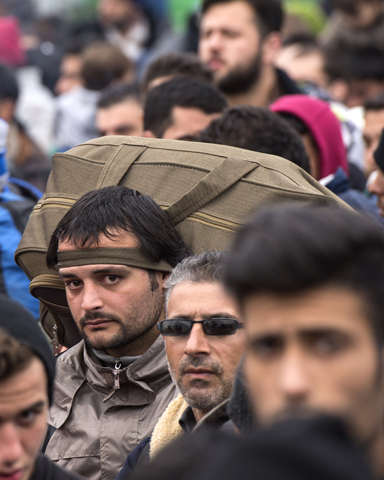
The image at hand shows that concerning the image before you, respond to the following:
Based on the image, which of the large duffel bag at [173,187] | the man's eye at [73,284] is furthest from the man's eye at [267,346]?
the man's eye at [73,284]

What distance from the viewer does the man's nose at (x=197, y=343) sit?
2713mm

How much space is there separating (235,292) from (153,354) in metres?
1.77

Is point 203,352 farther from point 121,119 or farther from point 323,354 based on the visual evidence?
point 121,119

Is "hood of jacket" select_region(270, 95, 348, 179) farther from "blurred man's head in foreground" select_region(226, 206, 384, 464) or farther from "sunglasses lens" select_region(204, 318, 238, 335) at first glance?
"blurred man's head in foreground" select_region(226, 206, 384, 464)

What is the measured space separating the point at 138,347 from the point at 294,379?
76.0 inches

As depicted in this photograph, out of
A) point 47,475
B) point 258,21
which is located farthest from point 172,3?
point 47,475

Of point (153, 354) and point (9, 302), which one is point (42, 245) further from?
point (9, 302)

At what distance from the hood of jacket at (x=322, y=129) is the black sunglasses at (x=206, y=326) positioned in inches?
87.8

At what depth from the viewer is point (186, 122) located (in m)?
4.89

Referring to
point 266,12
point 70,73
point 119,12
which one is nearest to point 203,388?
point 266,12

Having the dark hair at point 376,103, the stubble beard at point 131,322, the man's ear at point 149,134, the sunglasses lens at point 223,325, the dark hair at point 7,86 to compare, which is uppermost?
the sunglasses lens at point 223,325

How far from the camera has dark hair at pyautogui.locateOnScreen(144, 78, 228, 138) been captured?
193 inches

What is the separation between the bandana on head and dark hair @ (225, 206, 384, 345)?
67.9 inches

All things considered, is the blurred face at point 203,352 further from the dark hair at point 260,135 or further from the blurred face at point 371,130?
the blurred face at point 371,130
